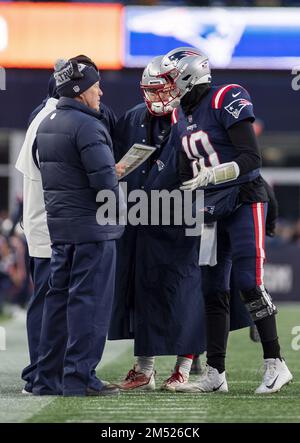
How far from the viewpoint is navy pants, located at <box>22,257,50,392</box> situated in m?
6.68

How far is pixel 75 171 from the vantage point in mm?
6289

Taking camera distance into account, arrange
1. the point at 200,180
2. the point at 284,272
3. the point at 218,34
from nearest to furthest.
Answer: the point at 200,180 → the point at 284,272 → the point at 218,34

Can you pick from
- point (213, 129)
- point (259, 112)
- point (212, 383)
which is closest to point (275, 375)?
point (212, 383)

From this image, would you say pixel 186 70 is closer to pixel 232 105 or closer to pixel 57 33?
pixel 232 105

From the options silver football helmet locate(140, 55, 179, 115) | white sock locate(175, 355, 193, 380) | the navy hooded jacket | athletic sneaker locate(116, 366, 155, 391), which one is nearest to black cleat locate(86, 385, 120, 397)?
athletic sneaker locate(116, 366, 155, 391)

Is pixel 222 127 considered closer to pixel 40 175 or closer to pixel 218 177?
pixel 218 177

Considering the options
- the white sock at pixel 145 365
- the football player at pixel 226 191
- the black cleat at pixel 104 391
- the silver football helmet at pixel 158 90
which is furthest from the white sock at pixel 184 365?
the silver football helmet at pixel 158 90

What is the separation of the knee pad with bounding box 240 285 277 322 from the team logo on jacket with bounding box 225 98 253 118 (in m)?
0.95

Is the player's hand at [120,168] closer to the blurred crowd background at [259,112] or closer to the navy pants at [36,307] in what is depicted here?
the navy pants at [36,307]

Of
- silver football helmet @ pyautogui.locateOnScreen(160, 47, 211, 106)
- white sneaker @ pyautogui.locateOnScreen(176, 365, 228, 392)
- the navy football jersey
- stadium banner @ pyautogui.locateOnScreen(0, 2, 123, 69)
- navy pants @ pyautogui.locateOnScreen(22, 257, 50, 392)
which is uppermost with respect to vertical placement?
stadium banner @ pyautogui.locateOnScreen(0, 2, 123, 69)

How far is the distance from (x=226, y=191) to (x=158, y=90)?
0.76 metres

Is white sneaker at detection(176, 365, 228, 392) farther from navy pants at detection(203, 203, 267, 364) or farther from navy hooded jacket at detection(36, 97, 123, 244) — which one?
navy hooded jacket at detection(36, 97, 123, 244)

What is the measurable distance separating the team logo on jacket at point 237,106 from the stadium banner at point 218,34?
14229 millimetres

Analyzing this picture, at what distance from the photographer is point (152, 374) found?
22.9 ft
